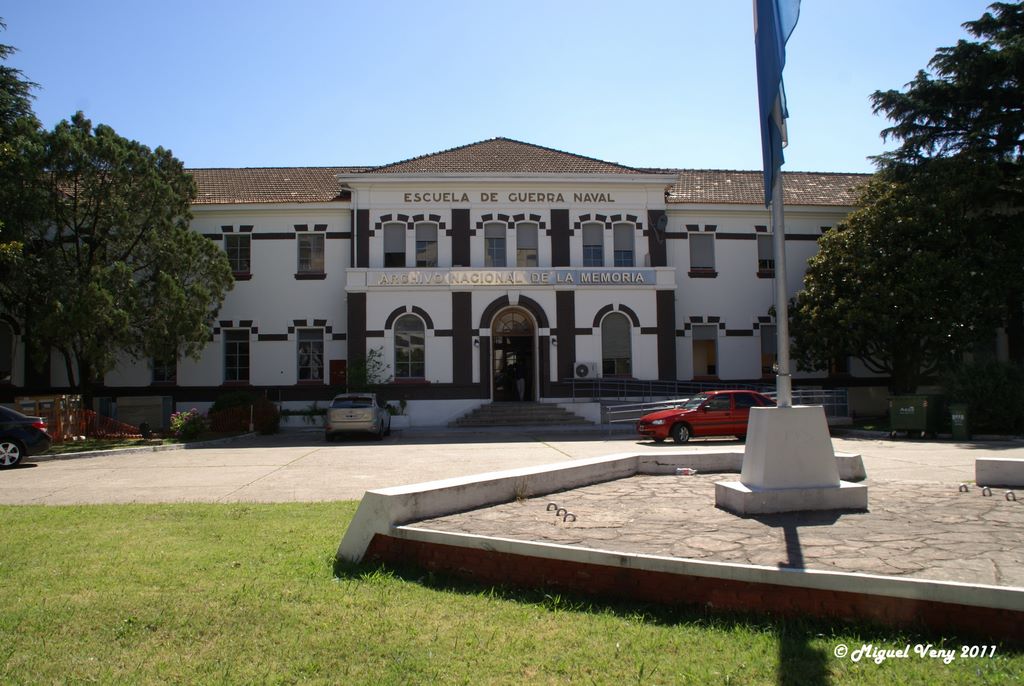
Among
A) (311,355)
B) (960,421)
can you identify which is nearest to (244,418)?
(311,355)

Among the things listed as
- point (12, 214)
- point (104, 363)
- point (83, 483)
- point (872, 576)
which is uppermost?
point (12, 214)

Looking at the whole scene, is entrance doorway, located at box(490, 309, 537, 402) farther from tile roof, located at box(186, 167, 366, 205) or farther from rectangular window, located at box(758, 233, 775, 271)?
rectangular window, located at box(758, 233, 775, 271)

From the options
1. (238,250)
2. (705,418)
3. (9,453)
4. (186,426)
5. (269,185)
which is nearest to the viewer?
(9,453)

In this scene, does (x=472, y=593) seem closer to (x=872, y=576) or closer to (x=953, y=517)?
(x=872, y=576)

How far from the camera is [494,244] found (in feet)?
102

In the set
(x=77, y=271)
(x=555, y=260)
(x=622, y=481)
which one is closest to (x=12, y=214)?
(x=77, y=271)

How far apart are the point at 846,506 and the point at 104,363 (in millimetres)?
22848

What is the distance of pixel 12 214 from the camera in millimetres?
22906

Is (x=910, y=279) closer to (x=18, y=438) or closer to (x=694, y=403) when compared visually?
(x=694, y=403)

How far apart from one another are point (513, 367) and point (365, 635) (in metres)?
27.2

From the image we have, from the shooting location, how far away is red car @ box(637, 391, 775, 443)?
21.0m

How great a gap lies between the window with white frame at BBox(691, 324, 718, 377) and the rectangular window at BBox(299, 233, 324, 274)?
659 inches

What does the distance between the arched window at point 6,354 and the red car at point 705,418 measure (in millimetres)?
25823

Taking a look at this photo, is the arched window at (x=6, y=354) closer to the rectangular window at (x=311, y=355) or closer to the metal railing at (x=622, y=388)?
the rectangular window at (x=311, y=355)
